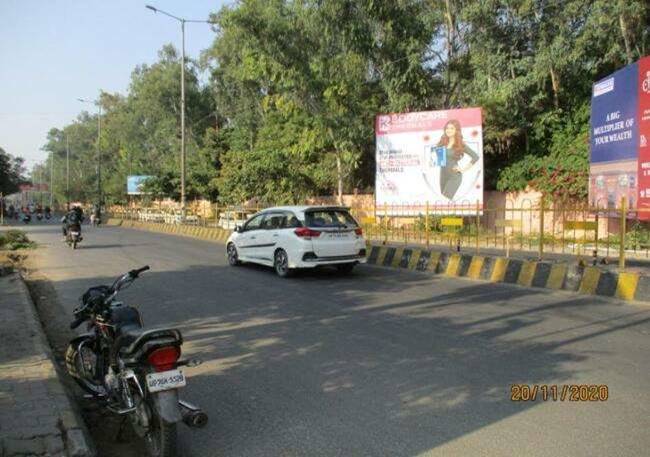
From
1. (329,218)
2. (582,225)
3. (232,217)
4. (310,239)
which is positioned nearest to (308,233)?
(310,239)

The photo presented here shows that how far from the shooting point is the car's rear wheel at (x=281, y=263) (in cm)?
1222

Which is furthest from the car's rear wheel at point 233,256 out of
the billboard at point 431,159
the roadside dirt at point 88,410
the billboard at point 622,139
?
the billboard at point 431,159

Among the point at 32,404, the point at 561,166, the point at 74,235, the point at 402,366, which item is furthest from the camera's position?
the point at 561,166

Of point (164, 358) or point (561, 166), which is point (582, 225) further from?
point (561, 166)

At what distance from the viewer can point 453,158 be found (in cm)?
2462

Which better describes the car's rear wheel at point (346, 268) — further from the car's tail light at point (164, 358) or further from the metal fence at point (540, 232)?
the car's tail light at point (164, 358)

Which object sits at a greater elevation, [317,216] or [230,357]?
[317,216]

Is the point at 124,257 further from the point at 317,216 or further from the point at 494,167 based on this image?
the point at 494,167

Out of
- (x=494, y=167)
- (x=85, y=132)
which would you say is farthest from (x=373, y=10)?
(x=85, y=132)

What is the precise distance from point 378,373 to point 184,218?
87.7 ft

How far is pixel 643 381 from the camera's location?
17.3 ft

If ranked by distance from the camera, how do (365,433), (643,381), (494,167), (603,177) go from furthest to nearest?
(494,167) < (603,177) < (643,381) < (365,433)
